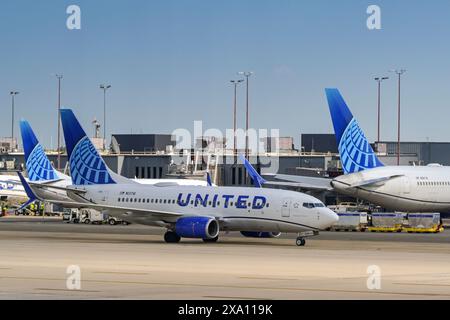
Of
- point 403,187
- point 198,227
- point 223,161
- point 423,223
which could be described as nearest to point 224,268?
point 198,227

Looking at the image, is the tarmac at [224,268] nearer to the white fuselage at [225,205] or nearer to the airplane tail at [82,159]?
the white fuselage at [225,205]

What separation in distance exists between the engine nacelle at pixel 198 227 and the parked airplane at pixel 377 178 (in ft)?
92.6

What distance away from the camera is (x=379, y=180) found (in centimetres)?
9875

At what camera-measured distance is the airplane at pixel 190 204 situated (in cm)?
7050

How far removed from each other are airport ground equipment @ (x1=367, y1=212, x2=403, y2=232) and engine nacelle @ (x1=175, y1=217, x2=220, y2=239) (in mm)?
27326

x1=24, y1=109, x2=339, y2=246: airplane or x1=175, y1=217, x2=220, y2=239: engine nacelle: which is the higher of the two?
x1=24, y1=109, x2=339, y2=246: airplane

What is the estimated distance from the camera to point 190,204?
75312mm

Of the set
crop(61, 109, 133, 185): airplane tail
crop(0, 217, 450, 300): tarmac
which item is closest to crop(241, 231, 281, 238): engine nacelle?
crop(0, 217, 450, 300): tarmac

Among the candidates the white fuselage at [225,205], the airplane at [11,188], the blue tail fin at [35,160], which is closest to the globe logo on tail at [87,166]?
the white fuselage at [225,205]

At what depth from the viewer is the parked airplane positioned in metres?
99.1

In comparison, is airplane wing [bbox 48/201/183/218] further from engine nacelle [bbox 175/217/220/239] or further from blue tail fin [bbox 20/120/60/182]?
blue tail fin [bbox 20/120/60/182]

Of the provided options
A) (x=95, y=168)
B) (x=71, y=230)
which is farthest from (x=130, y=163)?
(x=95, y=168)

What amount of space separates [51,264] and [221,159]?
362ft
